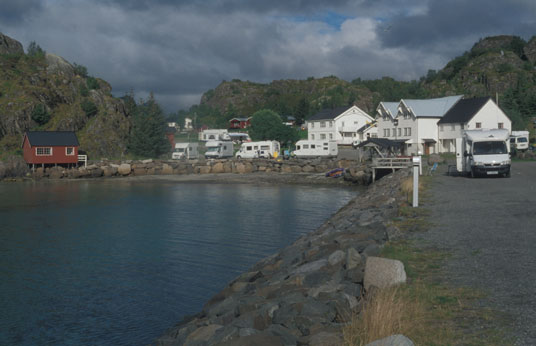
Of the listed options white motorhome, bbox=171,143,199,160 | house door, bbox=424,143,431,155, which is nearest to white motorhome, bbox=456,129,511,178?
house door, bbox=424,143,431,155

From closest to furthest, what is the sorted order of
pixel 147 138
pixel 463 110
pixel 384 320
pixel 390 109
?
pixel 384 320 → pixel 463 110 → pixel 390 109 → pixel 147 138

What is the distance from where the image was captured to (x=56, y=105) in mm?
88500

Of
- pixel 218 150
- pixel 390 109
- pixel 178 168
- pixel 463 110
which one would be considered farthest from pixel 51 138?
pixel 463 110

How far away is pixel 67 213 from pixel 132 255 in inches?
629

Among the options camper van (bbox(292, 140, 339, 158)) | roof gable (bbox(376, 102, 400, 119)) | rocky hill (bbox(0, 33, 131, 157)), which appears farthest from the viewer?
roof gable (bbox(376, 102, 400, 119))

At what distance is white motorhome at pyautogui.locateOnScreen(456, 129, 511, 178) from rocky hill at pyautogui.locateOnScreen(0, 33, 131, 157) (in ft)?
212

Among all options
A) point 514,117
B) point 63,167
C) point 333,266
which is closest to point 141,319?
point 333,266

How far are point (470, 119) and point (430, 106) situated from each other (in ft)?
30.6

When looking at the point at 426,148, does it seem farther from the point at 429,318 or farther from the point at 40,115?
the point at 429,318

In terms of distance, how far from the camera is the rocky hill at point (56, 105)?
8112 centimetres

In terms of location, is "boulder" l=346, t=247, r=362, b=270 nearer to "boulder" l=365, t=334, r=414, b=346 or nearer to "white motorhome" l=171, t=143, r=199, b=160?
"boulder" l=365, t=334, r=414, b=346

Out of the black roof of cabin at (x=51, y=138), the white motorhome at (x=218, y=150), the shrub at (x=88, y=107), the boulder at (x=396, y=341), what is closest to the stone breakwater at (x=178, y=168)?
the black roof of cabin at (x=51, y=138)

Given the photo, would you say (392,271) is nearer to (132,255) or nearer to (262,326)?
(262,326)

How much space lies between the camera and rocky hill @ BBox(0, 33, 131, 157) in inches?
3194
